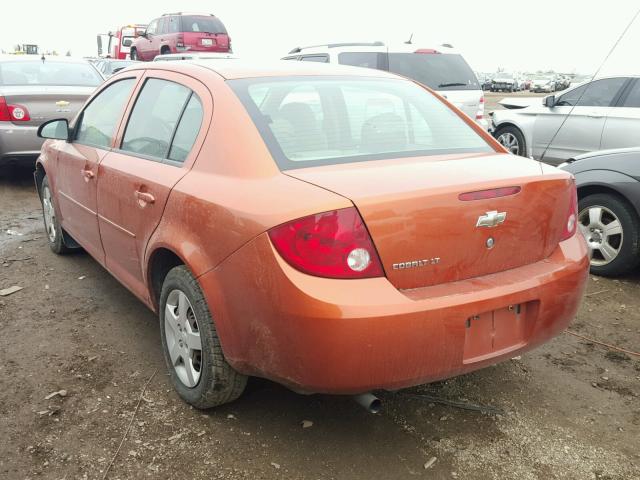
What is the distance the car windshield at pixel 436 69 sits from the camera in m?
8.25

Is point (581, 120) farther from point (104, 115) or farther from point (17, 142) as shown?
point (17, 142)

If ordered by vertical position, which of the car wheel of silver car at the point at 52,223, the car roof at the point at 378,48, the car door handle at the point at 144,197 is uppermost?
the car roof at the point at 378,48

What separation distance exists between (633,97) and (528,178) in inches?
242

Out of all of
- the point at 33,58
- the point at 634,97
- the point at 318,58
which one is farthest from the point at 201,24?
the point at 634,97

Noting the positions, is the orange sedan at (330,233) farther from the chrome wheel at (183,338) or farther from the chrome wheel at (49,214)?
the chrome wheel at (49,214)

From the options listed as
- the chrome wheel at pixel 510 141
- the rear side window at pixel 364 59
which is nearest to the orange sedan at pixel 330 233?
the rear side window at pixel 364 59

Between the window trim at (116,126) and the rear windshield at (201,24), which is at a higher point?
the rear windshield at (201,24)

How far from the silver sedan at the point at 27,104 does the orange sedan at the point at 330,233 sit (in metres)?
4.88

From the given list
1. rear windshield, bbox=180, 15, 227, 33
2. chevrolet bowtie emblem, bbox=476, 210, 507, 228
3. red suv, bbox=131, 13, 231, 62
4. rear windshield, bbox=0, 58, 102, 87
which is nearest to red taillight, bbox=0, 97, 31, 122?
rear windshield, bbox=0, 58, 102, 87

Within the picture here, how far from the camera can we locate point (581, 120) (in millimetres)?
8242

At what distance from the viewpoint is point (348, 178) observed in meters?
2.37

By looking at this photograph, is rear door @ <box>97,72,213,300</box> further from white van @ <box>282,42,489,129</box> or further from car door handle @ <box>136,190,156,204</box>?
white van @ <box>282,42,489,129</box>

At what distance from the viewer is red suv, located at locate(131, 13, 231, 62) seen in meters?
18.9

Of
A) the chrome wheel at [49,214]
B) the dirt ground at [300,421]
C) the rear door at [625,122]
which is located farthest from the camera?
the rear door at [625,122]
